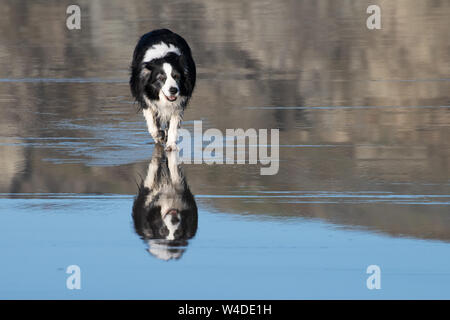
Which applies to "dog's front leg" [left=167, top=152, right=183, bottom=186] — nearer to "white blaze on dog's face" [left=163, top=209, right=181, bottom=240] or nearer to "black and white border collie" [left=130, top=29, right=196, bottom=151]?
"black and white border collie" [left=130, top=29, right=196, bottom=151]

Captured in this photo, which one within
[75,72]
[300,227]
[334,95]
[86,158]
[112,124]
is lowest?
[300,227]

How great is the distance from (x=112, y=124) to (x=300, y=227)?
4.97m

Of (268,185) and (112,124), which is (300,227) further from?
(112,124)

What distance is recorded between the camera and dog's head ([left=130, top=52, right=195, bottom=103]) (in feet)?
35.2

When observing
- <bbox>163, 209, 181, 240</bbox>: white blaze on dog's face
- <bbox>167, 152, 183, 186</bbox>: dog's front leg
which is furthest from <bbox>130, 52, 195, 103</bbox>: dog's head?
<bbox>163, 209, 181, 240</bbox>: white blaze on dog's face

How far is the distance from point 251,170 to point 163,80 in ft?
6.31

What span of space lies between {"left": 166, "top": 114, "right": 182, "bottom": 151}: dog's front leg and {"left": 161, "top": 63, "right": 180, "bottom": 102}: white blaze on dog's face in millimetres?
328

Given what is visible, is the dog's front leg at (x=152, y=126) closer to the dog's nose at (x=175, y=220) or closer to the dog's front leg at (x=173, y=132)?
the dog's front leg at (x=173, y=132)

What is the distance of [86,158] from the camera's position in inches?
392

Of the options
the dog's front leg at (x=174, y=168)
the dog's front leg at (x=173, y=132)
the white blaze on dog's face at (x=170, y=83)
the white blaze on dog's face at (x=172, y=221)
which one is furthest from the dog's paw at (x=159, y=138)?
the white blaze on dog's face at (x=172, y=221)

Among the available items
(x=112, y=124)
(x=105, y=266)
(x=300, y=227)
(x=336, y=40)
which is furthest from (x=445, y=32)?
(x=105, y=266)

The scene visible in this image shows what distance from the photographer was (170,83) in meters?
10.7

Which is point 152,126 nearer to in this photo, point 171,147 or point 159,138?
point 159,138
